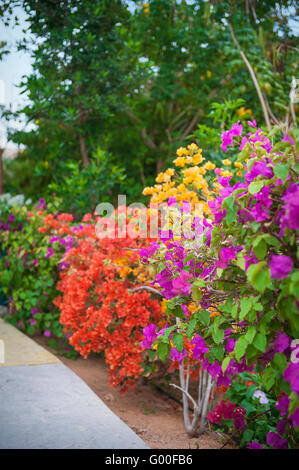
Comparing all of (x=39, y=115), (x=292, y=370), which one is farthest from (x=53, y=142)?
(x=292, y=370)

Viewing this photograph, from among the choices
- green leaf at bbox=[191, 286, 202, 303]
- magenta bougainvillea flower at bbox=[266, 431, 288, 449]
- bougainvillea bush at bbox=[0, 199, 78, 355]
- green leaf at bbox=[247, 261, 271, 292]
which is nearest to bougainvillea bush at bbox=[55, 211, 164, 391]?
bougainvillea bush at bbox=[0, 199, 78, 355]

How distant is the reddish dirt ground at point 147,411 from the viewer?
2424 millimetres

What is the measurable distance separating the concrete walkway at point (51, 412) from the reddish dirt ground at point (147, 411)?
397 millimetres

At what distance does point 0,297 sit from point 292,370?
A: 3.98 m

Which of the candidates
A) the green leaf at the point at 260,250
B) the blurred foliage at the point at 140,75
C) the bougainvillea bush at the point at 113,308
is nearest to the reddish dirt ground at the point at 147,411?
the bougainvillea bush at the point at 113,308

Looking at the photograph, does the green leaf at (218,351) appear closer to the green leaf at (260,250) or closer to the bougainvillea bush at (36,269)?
the green leaf at (260,250)

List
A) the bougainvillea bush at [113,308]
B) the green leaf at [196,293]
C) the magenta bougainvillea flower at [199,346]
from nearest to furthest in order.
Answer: the green leaf at [196,293]
the magenta bougainvillea flower at [199,346]
the bougainvillea bush at [113,308]

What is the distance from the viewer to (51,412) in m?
2.12

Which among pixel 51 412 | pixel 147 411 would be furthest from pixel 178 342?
pixel 147 411

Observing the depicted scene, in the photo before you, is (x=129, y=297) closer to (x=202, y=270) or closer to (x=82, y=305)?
(x=82, y=305)

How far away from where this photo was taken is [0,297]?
4684 mm

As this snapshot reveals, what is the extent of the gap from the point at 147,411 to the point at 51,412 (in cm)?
98

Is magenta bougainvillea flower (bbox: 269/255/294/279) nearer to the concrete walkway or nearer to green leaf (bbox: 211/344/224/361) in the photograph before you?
green leaf (bbox: 211/344/224/361)
